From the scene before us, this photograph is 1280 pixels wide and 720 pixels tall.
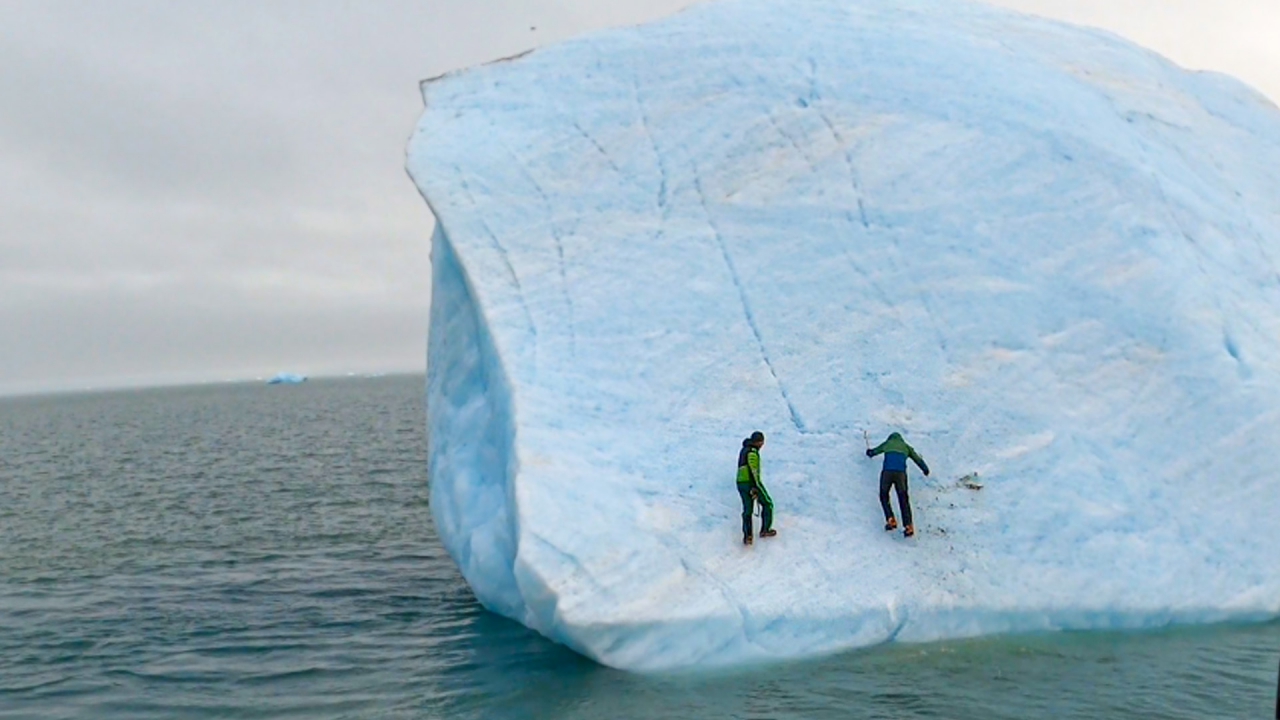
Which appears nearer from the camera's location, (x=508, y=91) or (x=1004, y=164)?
(x=1004, y=164)

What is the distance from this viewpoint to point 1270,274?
12.3m

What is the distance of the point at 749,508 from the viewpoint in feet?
32.4

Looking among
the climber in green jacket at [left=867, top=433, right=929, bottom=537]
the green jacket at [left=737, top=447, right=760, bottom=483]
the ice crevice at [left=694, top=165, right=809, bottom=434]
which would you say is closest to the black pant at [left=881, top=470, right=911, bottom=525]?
the climber in green jacket at [left=867, top=433, right=929, bottom=537]

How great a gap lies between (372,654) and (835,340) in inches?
Answer: 230

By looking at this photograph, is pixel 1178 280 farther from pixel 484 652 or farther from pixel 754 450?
pixel 484 652

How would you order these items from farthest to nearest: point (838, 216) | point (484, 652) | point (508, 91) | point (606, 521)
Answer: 1. point (508, 91)
2. point (838, 216)
3. point (484, 652)
4. point (606, 521)

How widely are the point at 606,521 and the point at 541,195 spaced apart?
435cm

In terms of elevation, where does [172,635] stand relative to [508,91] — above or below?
below

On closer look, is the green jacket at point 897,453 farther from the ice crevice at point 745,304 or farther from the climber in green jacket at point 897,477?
the ice crevice at point 745,304

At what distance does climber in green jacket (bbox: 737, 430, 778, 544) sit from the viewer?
9.86 m

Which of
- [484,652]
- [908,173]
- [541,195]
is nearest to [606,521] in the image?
[484,652]

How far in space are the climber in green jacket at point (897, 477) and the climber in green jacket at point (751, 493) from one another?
1085mm

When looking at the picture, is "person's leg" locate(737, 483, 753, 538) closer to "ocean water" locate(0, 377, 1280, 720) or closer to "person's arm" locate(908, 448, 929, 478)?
"ocean water" locate(0, 377, 1280, 720)

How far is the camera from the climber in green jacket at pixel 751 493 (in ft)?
32.3
